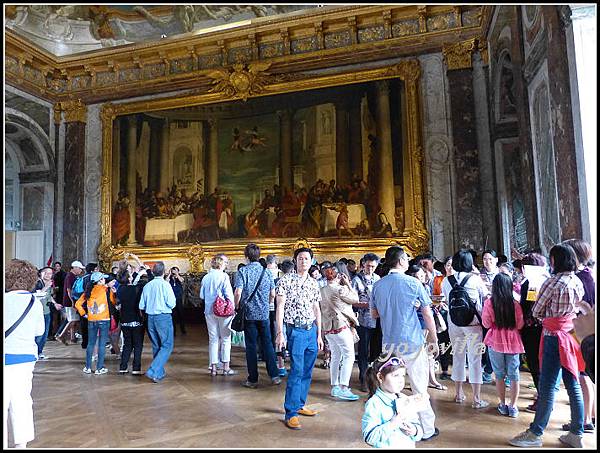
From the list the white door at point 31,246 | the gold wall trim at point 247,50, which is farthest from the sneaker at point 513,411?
Result: the white door at point 31,246

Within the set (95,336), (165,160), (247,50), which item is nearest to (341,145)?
(247,50)

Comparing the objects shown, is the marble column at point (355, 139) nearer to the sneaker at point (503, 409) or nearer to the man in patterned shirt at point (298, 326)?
the man in patterned shirt at point (298, 326)

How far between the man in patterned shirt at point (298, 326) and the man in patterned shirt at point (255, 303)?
4.53 ft

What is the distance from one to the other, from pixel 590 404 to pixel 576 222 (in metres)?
2.06

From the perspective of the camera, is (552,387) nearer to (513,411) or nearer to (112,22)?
(513,411)

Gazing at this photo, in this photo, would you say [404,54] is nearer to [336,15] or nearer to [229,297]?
[336,15]

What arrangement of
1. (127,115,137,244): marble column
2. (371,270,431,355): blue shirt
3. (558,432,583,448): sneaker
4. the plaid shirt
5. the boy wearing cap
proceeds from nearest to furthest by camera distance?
the plaid shirt
(558,432,583,448): sneaker
(371,270,431,355): blue shirt
the boy wearing cap
(127,115,137,244): marble column

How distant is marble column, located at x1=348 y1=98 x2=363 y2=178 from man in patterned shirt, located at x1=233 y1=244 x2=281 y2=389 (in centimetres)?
618

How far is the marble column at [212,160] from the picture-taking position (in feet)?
41.6

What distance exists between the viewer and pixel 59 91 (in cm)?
1395

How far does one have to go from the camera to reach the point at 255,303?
573cm

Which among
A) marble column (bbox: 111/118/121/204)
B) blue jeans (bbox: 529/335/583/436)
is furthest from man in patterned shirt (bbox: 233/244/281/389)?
marble column (bbox: 111/118/121/204)

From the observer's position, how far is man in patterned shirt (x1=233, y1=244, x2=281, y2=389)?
224 inches

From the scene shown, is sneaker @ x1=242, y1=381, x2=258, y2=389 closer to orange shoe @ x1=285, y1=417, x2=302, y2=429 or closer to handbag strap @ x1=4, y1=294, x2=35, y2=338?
orange shoe @ x1=285, y1=417, x2=302, y2=429
